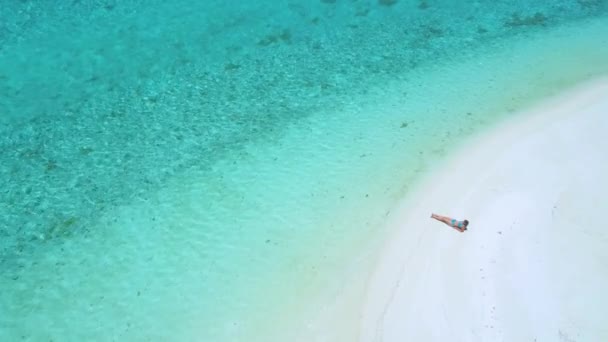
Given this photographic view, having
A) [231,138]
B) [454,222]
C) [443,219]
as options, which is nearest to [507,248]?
[454,222]

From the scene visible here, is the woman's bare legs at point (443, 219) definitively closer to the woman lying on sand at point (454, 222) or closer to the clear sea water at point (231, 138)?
the woman lying on sand at point (454, 222)

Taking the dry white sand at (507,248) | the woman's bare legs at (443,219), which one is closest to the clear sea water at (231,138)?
the dry white sand at (507,248)

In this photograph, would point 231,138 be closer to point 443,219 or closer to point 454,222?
point 443,219

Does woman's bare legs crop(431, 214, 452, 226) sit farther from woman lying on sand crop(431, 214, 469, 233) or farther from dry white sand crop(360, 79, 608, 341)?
dry white sand crop(360, 79, 608, 341)

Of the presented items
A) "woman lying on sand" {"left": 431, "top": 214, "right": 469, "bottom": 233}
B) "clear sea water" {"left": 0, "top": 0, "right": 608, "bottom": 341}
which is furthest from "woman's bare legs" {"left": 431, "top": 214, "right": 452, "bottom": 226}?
"clear sea water" {"left": 0, "top": 0, "right": 608, "bottom": 341}

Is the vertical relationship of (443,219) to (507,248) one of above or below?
above

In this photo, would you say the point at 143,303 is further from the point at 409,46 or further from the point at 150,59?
the point at 409,46
